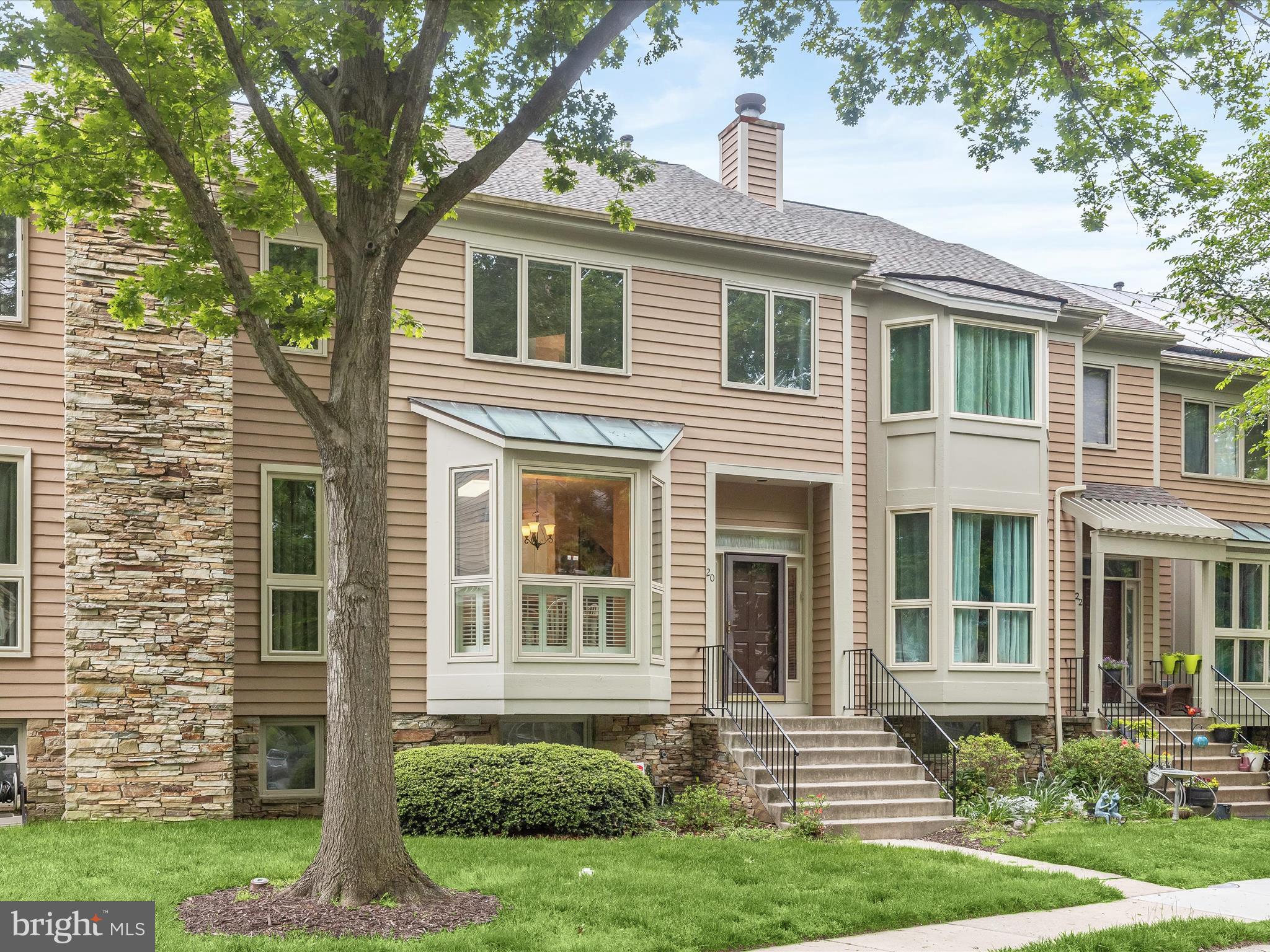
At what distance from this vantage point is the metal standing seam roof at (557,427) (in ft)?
43.7

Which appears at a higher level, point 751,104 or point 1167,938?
point 751,104

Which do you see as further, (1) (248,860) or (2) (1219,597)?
(2) (1219,597)

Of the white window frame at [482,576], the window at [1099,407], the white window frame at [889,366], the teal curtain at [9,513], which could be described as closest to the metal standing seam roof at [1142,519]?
the window at [1099,407]

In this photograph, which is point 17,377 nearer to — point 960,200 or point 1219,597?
point 1219,597

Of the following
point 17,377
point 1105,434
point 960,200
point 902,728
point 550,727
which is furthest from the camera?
point 960,200

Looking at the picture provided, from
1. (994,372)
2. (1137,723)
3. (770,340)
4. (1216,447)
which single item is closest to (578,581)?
(770,340)

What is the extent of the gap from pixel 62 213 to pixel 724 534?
29.3 feet

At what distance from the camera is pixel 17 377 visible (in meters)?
12.2

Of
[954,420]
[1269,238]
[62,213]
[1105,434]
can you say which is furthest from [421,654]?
[1269,238]

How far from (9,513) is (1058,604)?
12.6 meters

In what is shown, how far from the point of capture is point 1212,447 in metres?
19.8

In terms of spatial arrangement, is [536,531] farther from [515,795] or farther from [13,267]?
[13,267]

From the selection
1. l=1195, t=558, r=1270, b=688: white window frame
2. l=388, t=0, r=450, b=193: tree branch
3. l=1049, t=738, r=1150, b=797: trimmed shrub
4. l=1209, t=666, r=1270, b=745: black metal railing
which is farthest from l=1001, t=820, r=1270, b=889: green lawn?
l=388, t=0, r=450, b=193: tree branch

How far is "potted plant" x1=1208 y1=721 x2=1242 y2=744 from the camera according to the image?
55.3ft
